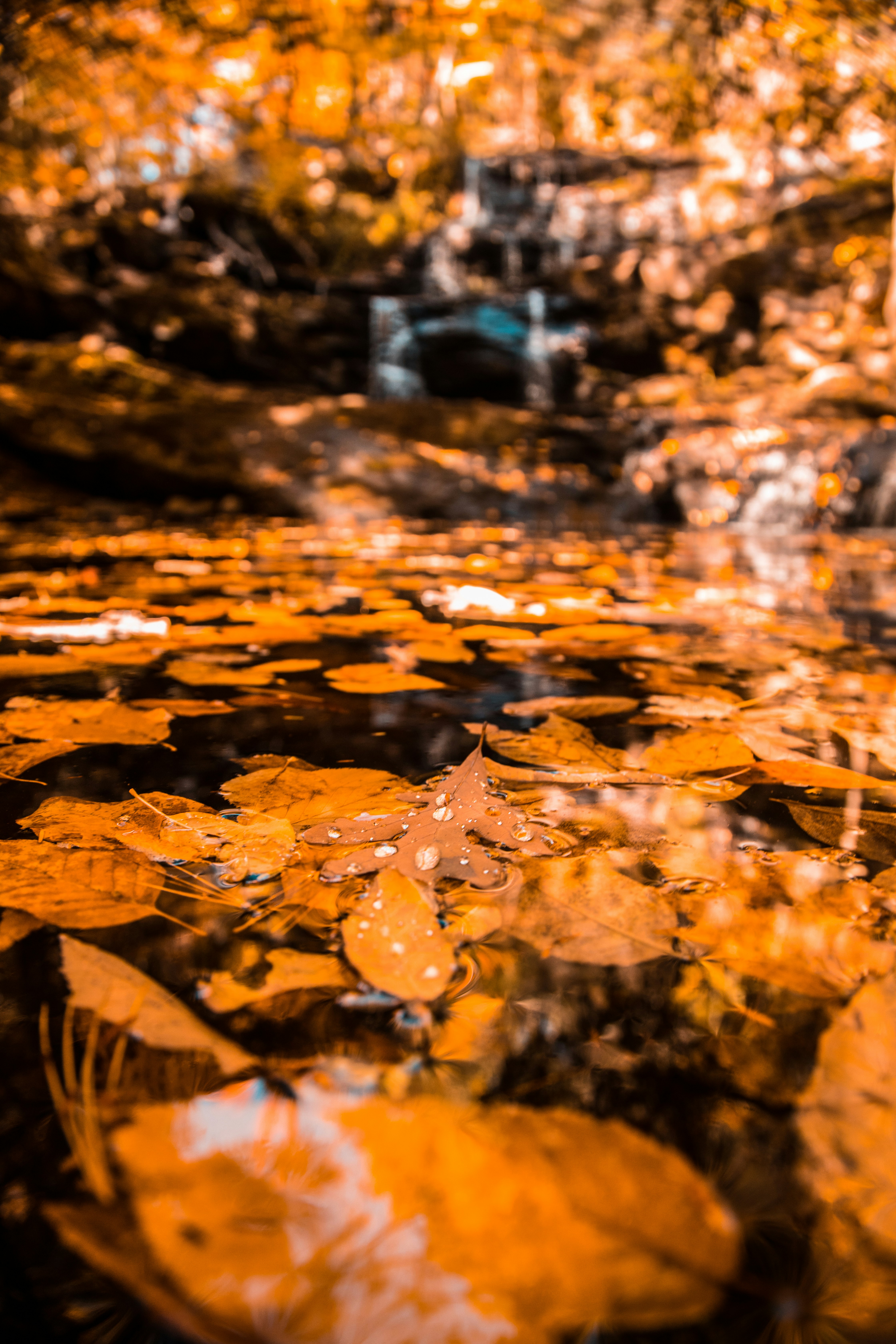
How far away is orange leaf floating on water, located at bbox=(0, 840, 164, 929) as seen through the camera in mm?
474

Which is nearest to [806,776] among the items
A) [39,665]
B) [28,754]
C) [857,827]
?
[857,827]

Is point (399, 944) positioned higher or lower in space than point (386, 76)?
lower

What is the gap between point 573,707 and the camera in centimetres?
99

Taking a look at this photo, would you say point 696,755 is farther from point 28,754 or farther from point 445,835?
point 28,754

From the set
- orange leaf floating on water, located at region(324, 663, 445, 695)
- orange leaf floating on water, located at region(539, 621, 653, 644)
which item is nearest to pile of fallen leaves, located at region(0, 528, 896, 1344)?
orange leaf floating on water, located at region(324, 663, 445, 695)

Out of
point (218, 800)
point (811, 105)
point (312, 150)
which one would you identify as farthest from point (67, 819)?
point (312, 150)

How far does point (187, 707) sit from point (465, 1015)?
710 millimetres

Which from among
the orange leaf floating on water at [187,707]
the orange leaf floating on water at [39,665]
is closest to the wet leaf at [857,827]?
the orange leaf floating on water at [187,707]

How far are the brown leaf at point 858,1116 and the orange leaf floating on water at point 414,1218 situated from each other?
0.06 meters

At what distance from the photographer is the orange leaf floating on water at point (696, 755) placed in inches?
29.8

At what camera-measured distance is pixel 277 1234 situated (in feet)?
A: 0.90

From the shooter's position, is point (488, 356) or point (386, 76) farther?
point (488, 356)

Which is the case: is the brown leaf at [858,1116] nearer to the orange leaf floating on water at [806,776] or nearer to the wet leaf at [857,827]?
the wet leaf at [857,827]

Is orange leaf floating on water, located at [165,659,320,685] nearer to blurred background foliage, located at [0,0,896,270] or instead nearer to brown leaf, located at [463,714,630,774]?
brown leaf, located at [463,714,630,774]
